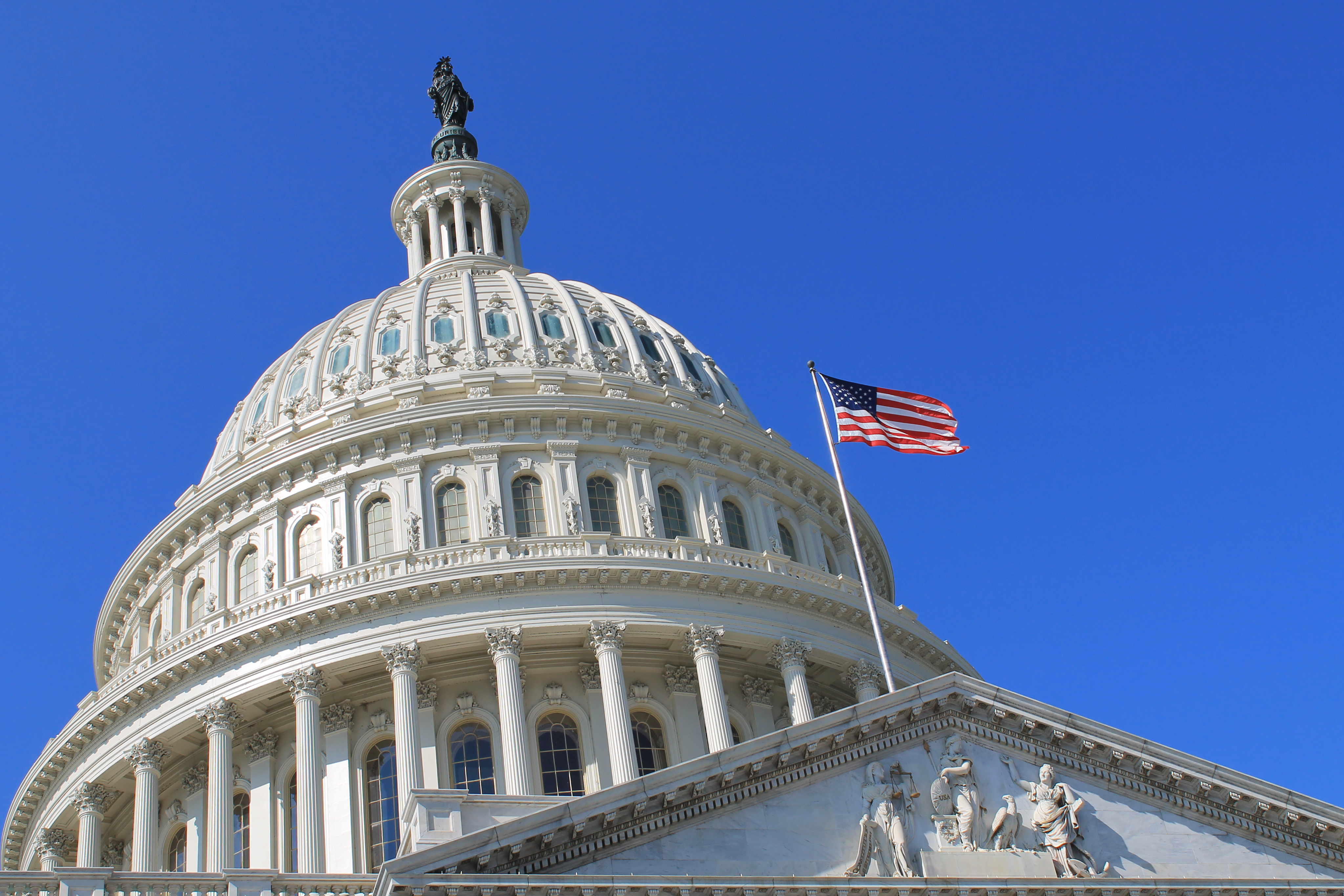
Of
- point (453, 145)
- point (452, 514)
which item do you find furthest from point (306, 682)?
point (453, 145)

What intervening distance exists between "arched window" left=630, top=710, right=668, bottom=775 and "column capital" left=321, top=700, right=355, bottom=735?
7986mm

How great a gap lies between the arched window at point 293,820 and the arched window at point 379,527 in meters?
7.38

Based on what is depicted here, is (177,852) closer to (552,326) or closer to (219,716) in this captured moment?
(219,716)

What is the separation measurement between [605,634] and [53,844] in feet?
61.0

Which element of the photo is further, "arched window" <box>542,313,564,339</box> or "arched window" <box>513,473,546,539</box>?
"arched window" <box>542,313,564,339</box>

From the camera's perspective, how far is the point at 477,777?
44625 millimetres

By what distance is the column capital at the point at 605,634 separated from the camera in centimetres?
4541

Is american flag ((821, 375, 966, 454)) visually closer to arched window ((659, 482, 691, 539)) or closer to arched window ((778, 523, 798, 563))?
arched window ((659, 482, 691, 539))

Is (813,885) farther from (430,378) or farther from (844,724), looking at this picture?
(430,378)

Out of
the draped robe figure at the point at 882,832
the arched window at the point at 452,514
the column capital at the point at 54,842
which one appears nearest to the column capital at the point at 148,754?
the column capital at the point at 54,842

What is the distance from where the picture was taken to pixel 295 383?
5819cm

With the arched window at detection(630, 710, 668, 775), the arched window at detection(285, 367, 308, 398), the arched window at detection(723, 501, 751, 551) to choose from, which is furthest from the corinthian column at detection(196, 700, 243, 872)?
the arched window at detection(723, 501, 751, 551)

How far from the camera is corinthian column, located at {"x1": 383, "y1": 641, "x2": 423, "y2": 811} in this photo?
140 ft

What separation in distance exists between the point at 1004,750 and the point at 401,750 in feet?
62.7
